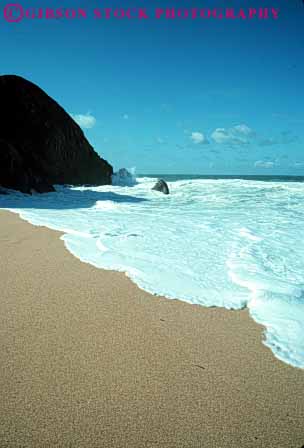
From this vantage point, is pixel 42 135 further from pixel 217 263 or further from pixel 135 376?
pixel 135 376

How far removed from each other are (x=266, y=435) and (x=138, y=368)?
0.68 m

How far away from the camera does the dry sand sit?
1236 millimetres

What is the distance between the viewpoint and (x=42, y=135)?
20.0 m

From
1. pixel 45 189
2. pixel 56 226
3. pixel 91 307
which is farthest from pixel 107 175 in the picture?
pixel 91 307

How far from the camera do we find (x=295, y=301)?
8.27ft

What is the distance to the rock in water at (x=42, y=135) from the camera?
18578mm

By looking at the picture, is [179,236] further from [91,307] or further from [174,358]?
[174,358]

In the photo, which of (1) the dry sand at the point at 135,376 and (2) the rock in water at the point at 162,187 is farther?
(2) the rock in water at the point at 162,187

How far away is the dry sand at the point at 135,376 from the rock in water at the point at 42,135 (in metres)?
14.5

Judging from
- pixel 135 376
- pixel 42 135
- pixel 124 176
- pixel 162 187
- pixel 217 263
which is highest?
pixel 42 135

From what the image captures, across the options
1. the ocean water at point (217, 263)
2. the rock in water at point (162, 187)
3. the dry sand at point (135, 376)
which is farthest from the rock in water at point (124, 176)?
the dry sand at point (135, 376)

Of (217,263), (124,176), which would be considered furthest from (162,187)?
(217,263)

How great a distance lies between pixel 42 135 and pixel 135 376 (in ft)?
68.8

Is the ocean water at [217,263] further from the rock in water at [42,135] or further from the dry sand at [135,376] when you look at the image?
the rock in water at [42,135]
